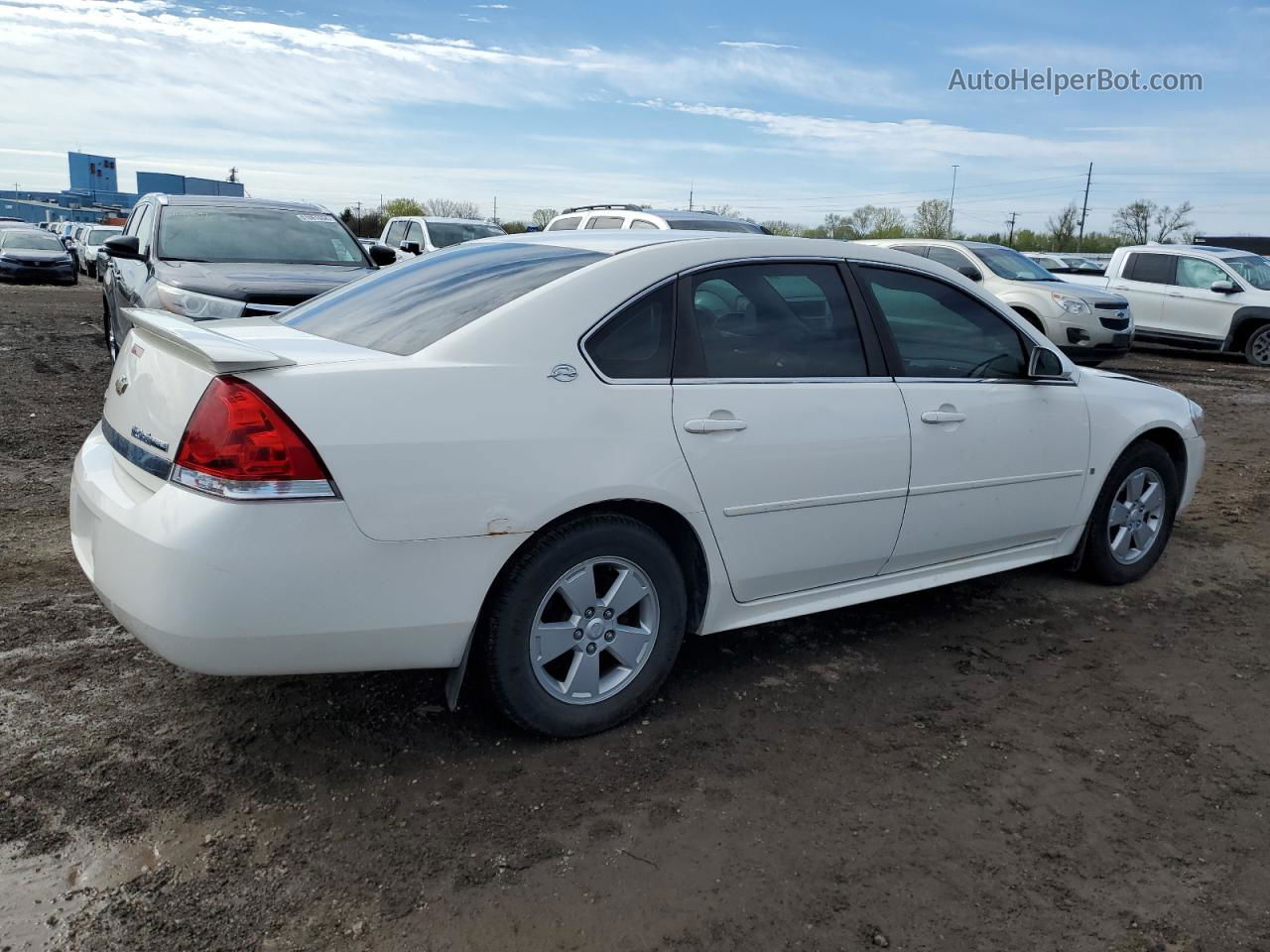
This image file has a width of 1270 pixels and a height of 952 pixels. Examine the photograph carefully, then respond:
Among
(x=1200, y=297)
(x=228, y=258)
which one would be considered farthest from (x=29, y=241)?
(x=1200, y=297)

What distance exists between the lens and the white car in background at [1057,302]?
13.8 meters

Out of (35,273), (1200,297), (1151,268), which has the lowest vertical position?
(35,273)

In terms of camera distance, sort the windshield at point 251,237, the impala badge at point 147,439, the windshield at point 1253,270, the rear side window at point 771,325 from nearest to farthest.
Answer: the impala badge at point 147,439
the rear side window at point 771,325
the windshield at point 251,237
the windshield at point 1253,270

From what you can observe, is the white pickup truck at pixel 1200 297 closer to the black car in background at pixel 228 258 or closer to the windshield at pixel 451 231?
the windshield at pixel 451 231

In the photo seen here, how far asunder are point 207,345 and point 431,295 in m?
0.88

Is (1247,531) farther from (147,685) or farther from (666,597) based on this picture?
(147,685)

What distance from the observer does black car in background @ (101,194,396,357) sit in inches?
300

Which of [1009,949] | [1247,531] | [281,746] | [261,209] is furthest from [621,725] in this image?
[261,209]

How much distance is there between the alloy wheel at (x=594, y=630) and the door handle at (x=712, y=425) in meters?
0.48

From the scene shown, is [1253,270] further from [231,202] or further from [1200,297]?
[231,202]

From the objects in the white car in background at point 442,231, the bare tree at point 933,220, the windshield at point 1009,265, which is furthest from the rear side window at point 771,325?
the bare tree at point 933,220

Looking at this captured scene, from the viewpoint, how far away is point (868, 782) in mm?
3197

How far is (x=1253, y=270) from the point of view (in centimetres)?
1644

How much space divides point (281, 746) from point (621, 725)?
106cm
